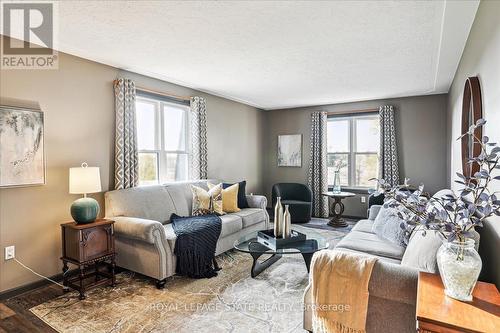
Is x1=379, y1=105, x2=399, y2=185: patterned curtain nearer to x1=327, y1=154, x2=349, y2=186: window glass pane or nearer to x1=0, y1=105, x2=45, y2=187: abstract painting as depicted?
x1=327, y1=154, x2=349, y2=186: window glass pane

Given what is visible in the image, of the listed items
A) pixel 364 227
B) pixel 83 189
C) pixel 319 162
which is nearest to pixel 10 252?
pixel 83 189

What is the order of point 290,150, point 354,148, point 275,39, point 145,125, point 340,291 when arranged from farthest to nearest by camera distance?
point 290,150
point 354,148
point 145,125
point 275,39
point 340,291

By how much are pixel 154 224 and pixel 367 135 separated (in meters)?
4.77

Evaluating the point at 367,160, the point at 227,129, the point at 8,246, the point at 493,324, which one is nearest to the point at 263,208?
the point at 227,129

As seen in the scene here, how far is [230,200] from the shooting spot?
14.2 ft

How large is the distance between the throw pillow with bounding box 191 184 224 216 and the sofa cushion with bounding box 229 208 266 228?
0.32 metres

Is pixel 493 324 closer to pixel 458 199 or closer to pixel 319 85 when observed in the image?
pixel 458 199

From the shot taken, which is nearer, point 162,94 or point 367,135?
point 162,94

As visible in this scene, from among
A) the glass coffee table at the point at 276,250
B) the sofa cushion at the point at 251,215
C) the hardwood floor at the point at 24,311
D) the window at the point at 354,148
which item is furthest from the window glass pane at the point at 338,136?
the hardwood floor at the point at 24,311

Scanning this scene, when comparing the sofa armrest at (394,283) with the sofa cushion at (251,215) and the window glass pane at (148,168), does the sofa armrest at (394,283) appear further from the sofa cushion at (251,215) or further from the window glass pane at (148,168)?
the window glass pane at (148,168)

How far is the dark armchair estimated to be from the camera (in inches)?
224

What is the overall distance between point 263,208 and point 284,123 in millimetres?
2877

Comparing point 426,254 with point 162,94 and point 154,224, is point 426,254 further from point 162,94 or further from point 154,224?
point 162,94

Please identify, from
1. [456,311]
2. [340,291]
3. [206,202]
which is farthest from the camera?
[206,202]
